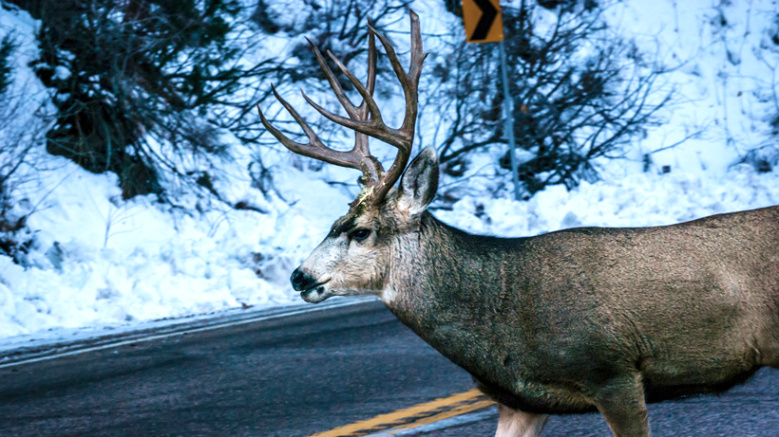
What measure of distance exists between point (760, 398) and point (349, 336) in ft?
11.3

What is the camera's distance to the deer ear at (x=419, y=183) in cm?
377

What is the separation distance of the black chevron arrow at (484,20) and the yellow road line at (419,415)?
326 inches

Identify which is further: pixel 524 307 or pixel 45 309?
pixel 45 309

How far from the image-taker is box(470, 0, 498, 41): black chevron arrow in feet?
42.1

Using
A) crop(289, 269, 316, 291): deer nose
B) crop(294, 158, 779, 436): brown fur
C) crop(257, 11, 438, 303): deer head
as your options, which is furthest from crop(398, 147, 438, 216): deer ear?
crop(289, 269, 316, 291): deer nose

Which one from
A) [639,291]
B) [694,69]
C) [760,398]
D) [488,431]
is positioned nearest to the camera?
[639,291]

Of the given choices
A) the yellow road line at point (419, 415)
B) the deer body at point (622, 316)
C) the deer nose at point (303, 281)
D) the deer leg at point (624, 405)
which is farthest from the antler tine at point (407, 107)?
the yellow road line at point (419, 415)

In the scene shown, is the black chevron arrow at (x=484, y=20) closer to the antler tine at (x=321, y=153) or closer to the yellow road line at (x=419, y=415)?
the yellow road line at (x=419, y=415)

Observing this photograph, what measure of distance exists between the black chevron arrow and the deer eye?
9.39 metres

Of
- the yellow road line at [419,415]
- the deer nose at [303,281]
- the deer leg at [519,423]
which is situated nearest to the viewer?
the deer leg at [519,423]

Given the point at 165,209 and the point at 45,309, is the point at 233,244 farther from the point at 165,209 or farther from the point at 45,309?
the point at 45,309

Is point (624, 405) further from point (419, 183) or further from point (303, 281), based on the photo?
point (303, 281)

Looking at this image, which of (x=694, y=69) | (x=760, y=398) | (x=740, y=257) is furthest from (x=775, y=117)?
(x=740, y=257)

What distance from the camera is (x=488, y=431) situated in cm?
461
